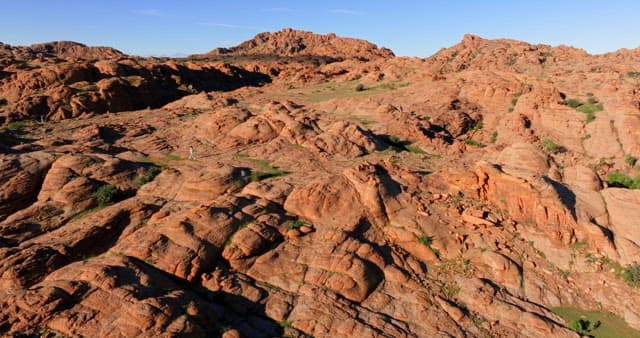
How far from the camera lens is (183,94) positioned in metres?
58.9

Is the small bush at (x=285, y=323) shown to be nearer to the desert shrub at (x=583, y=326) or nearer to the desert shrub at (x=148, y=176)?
the desert shrub at (x=583, y=326)

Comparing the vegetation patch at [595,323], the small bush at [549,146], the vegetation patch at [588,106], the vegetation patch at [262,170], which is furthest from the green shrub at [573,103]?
the vegetation patch at [262,170]

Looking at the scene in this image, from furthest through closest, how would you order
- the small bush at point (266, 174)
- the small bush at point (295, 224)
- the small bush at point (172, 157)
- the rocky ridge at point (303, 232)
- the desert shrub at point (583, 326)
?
the small bush at point (172, 157), the small bush at point (266, 174), the small bush at point (295, 224), the desert shrub at point (583, 326), the rocky ridge at point (303, 232)

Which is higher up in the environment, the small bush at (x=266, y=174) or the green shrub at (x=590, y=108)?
the green shrub at (x=590, y=108)

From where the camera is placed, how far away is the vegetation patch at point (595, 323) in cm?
1467

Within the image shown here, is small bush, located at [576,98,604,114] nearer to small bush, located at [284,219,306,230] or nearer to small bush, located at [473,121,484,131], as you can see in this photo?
small bush, located at [473,121,484,131]

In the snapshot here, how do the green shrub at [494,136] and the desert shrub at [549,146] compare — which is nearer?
the desert shrub at [549,146]

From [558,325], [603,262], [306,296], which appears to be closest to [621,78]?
[603,262]

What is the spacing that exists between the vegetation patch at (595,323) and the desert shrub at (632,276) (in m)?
1.76

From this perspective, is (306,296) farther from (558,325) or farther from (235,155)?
(235,155)

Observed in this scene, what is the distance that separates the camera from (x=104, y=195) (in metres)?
18.9

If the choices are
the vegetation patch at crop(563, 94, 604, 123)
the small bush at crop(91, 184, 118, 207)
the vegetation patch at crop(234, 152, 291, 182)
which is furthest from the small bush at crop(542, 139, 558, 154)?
the small bush at crop(91, 184, 118, 207)

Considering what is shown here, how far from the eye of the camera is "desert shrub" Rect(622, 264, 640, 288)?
53.0 feet

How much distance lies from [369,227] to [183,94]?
1894 inches
